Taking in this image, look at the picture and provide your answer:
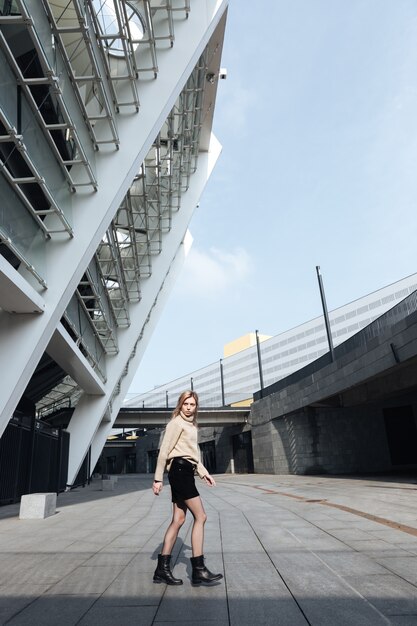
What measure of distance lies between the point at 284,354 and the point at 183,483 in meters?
86.4

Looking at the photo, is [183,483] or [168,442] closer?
[183,483]

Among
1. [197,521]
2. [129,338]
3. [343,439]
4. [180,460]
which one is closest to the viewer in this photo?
[197,521]

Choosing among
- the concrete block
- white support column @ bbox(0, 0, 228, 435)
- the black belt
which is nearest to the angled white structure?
white support column @ bbox(0, 0, 228, 435)

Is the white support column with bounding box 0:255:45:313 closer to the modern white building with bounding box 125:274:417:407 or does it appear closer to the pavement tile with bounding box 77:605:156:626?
the pavement tile with bounding box 77:605:156:626

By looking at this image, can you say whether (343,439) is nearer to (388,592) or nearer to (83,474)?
(83,474)

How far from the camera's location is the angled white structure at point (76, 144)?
9742 mm

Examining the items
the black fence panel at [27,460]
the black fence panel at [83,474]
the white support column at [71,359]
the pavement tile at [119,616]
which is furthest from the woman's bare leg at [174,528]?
the black fence panel at [83,474]

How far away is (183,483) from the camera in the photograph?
4.26m

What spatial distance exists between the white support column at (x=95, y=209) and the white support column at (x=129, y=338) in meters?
13.5

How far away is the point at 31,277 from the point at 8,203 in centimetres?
194

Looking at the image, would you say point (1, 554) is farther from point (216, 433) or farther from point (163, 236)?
point (216, 433)

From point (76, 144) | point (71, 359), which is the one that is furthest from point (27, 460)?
point (76, 144)

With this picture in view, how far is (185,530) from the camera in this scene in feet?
25.7

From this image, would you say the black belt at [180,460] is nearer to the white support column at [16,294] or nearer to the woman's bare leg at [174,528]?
the woman's bare leg at [174,528]
